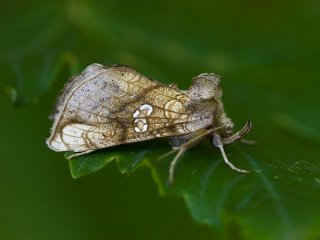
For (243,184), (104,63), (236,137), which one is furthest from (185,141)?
(104,63)

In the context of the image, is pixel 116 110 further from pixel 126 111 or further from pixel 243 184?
pixel 243 184

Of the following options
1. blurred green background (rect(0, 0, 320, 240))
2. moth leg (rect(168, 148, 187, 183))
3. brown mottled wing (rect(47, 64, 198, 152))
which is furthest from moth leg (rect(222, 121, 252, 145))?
blurred green background (rect(0, 0, 320, 240))

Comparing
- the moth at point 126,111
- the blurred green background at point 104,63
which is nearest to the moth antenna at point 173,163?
the moth at point 126,111

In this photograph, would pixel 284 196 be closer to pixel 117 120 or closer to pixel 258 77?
pixel 117 120

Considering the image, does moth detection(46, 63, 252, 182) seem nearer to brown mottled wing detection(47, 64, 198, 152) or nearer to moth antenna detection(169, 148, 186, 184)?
brown mottled wing detection(47, 64, 198, 152)

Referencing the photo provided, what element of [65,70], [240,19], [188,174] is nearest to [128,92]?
[188,174]

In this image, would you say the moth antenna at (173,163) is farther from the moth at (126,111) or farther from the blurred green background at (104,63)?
the blurred green background at (104,63)
